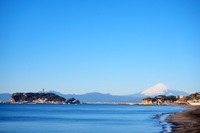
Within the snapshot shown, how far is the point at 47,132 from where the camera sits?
50.0m

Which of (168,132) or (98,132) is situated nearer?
(168,132)

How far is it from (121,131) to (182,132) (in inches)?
375

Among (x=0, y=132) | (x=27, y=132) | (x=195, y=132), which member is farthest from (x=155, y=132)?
(x=0, y=132)

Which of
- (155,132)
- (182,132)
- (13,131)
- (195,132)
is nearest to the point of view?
(195,132)

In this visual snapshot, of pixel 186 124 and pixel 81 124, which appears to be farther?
pixel 81 124

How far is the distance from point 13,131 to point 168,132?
20894mm

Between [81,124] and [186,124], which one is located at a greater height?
[81,124]

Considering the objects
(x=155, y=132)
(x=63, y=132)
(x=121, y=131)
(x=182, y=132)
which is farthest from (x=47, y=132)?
(x=182, y=132)

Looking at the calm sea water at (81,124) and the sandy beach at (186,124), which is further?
the calm sea water at (81,124)

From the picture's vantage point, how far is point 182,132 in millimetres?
43188

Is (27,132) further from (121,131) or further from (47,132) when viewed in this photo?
(121,131)

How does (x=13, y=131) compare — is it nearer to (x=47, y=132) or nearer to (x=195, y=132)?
(x=47, y=132)

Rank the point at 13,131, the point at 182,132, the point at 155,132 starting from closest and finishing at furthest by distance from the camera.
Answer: the point at 182,132 < the point at 155,132 < the point at 13,131

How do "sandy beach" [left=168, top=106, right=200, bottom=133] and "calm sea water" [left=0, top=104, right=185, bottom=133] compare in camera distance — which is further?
"calm sea water" [left=0, top=104, right=185, bottom=133]
